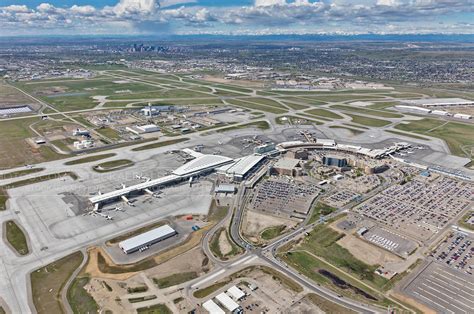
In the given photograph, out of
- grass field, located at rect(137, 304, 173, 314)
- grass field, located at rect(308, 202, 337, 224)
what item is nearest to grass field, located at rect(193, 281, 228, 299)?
grass field, located at rect(137, 304, 173, 314)

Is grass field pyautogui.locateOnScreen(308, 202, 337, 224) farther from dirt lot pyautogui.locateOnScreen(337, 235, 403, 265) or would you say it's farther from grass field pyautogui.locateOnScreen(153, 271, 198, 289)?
grass field pyautogui.locateOnScreen(153, 271, 198, 289)

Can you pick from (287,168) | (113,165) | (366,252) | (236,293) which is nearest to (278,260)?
(236,293)

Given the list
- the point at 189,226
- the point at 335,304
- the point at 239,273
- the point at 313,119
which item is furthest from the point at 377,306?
the point at 313,119

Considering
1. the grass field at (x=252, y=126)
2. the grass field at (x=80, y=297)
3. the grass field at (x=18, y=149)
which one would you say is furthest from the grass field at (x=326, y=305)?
the grass field at (x=252, y=126)

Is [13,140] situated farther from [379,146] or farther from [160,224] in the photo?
[379,146]

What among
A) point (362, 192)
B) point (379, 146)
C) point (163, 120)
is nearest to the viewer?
point (362, 192)

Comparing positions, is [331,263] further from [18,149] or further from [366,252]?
[18,149]
